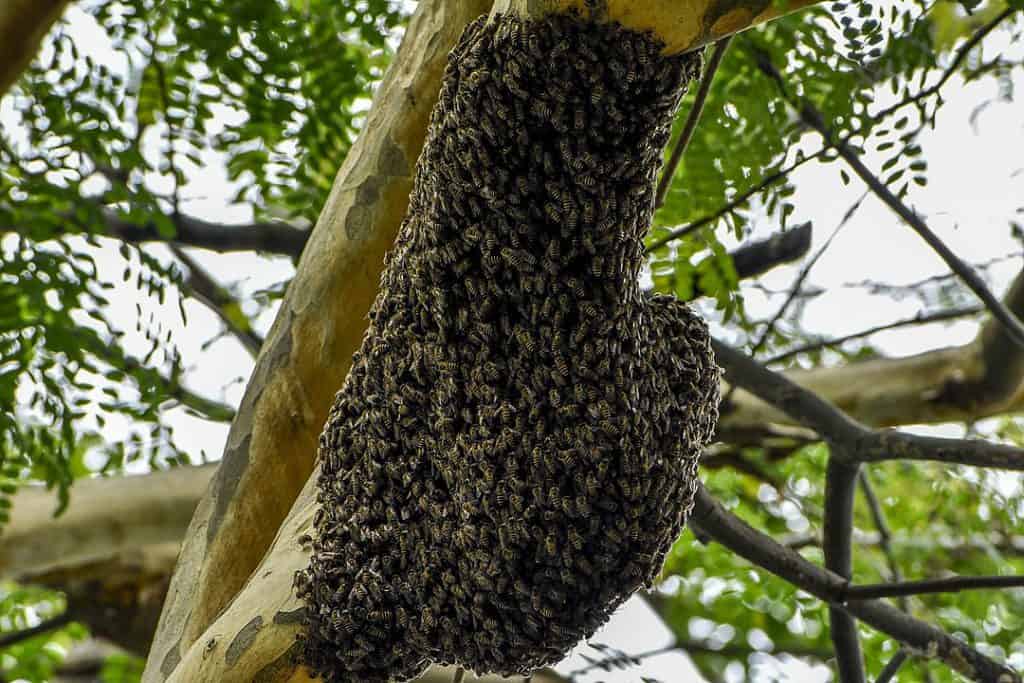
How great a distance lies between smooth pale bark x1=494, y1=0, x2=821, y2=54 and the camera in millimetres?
948

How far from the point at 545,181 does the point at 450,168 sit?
0.10 m

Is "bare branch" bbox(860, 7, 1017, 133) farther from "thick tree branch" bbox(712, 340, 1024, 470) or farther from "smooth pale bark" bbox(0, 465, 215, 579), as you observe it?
"smooth pale bark" bbox(0, 465, 215, 579)

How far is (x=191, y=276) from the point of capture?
3.13 meters

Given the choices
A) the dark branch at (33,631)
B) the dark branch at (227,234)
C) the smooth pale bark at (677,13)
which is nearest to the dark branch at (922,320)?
the dark branch at (227,234)

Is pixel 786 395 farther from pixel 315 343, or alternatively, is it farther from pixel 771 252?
pixel 315 343

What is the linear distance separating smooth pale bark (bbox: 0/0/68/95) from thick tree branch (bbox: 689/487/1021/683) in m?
1.61

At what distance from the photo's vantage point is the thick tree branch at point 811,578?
1783 millimetres

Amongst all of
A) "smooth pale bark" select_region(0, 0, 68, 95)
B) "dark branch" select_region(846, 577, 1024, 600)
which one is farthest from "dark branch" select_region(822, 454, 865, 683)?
"smooth pale bark" select_region(0, 0, 68, 95)

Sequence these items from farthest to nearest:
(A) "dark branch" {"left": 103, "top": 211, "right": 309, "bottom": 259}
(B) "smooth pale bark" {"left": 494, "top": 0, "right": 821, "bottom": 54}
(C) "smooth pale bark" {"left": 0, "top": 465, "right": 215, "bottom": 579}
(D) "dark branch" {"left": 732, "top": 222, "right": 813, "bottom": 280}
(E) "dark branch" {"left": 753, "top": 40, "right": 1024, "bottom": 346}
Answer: (C) "smooth pale bark" {"left": 0, "top": 465, "right": 215, "bottom": 579}, (A) "dark branch" {"left": 103, "top": 211, "right": 309, "bottom": 259}, (D) "dark branch" {"left": 732, "top": 222, "right": 813, "bottom": 280}, (E) "dark branch" {"left": 753, "top": 40, "right": 1024, "bottom": 346}, (B) "smooth pale bark" {"left": 494, "top": 0, "right": 821, "bottom": 54}

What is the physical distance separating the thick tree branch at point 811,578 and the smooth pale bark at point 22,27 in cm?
161

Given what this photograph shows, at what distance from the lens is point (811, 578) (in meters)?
1.83

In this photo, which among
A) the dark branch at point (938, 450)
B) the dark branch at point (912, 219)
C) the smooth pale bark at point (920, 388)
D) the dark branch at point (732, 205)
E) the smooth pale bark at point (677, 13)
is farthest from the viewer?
the smooth pale bark at point (920, 388)

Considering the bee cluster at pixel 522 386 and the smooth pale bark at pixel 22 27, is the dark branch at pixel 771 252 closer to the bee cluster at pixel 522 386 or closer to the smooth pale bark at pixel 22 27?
the bee cluster at pixel 522 386

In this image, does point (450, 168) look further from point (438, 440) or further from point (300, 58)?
point (300, 58)
